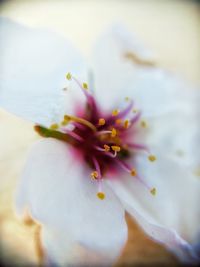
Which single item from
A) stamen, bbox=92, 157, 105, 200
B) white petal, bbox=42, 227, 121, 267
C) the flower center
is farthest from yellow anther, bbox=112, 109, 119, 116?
white petal, bbox=42, 227, 121, 267

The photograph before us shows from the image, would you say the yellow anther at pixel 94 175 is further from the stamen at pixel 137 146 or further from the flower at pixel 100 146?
the stamen at pixel 137 146

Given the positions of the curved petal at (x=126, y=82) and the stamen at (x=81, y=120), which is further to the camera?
the curved petal at (x=126, y=82)

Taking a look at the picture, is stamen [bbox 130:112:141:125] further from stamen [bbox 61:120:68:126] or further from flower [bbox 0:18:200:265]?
stamen [bbox 61:120:68:126]

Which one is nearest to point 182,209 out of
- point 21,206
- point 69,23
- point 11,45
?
point 21,206

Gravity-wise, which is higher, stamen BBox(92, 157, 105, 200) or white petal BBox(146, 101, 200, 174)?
white petal BBox(146, 101, 200, 174)

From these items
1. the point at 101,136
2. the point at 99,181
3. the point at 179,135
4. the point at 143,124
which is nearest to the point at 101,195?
the point at 99,181

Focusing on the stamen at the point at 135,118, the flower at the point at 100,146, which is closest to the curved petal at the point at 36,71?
the flower at the point at 100,146
